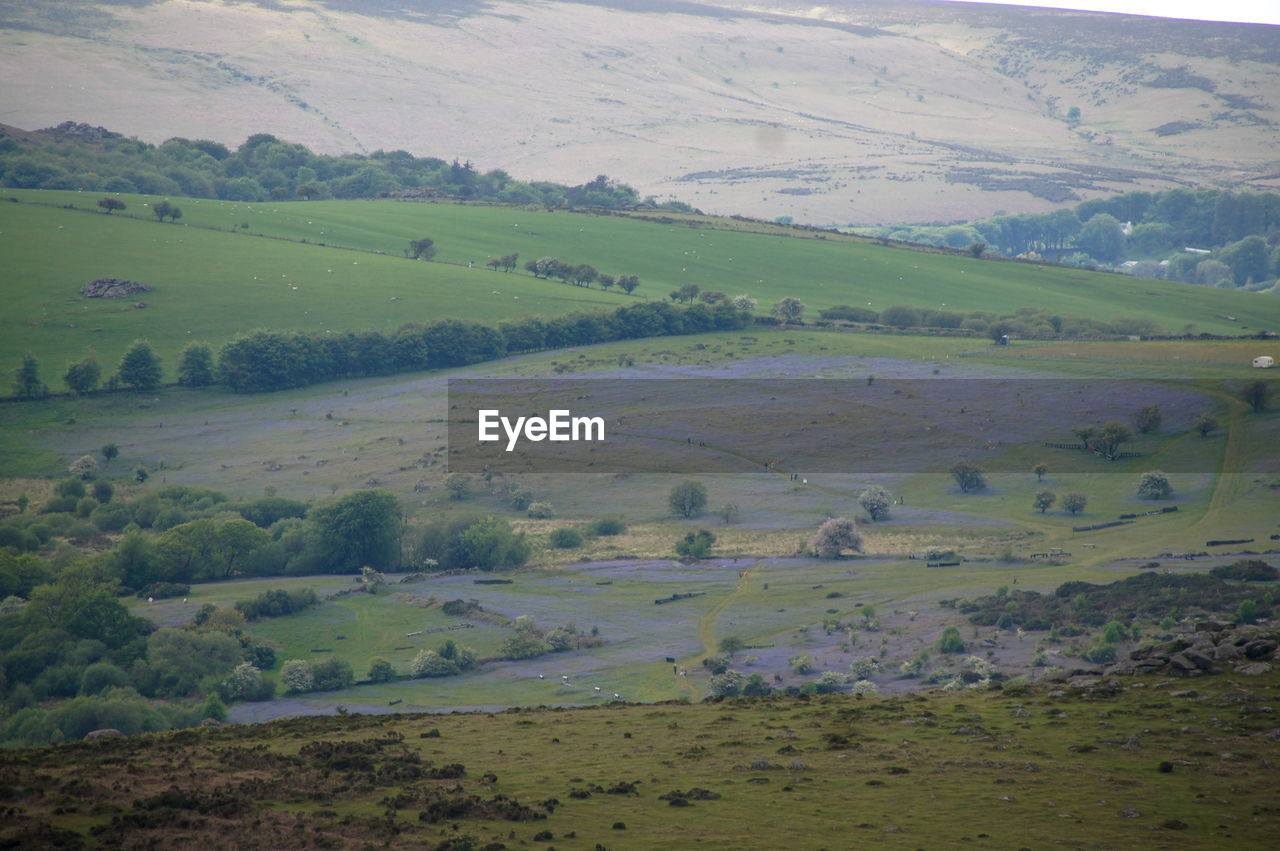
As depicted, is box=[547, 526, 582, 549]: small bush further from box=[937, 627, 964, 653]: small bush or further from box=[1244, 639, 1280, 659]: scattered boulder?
box=[1244, 639, 1280, 659]: scattered boulder

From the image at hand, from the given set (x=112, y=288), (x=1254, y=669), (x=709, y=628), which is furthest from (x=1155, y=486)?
(x=112, y=288)

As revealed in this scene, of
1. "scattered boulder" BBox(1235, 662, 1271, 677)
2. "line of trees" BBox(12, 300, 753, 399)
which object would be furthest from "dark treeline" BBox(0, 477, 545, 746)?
"scattered boulder" BBox(1235, 662, 1271, 677)

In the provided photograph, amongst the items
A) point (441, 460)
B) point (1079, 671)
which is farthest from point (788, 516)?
point (1079, 671)

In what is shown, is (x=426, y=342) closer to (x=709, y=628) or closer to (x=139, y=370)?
(x=139, y=370)

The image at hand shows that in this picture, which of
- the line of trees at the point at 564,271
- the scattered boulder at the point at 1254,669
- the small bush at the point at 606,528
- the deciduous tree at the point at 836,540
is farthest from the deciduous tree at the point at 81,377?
the scattered boulder at the point at 1254,669

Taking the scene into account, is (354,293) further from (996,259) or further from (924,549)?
(996,259)

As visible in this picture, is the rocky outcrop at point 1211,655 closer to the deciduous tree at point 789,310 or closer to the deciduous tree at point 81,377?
the deciduous tree at point 789,310
